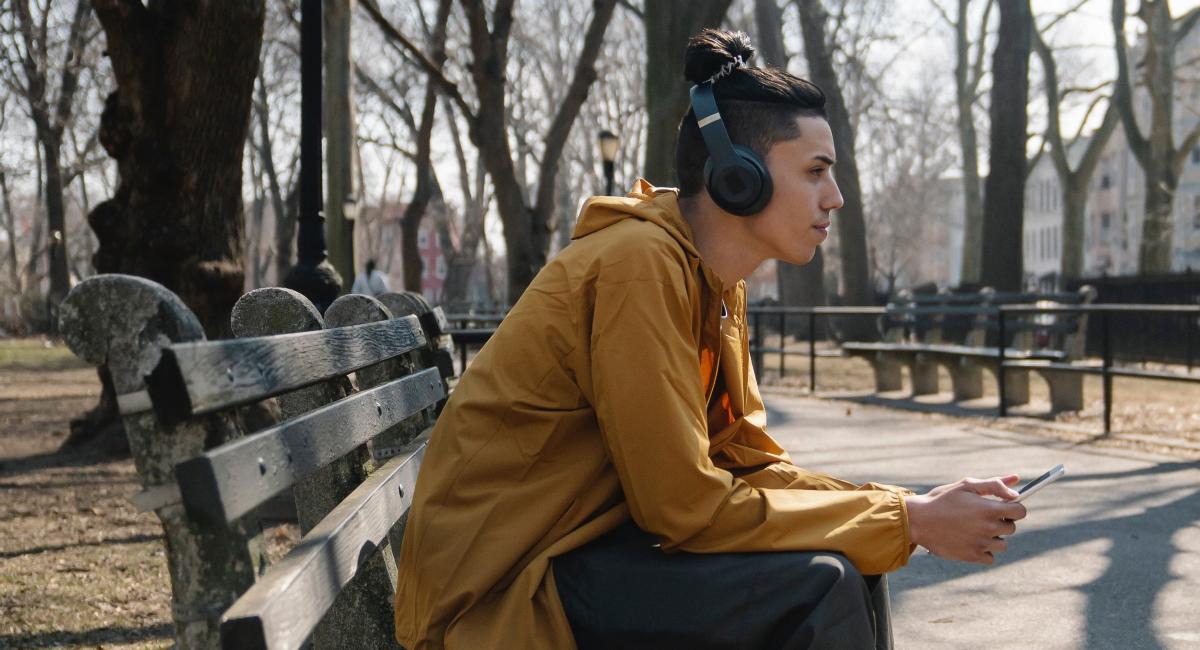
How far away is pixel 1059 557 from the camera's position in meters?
5.34

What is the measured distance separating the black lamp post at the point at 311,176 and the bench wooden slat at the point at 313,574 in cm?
586

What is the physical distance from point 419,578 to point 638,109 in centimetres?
4050

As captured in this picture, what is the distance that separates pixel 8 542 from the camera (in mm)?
6156

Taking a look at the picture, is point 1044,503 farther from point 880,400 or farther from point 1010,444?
point 880,400

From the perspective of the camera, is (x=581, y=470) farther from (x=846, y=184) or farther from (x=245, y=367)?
(x=846, y=184)

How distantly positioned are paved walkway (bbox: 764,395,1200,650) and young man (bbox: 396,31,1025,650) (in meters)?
2.14

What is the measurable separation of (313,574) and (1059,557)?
4277 mm

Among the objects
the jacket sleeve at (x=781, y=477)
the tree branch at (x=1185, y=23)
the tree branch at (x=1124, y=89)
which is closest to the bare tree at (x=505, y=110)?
the jacket sleeve at (x=781, y=477)

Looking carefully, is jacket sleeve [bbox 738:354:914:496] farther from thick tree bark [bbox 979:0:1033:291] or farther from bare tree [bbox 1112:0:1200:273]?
bare tree [bbox 1112:0:1200:273]

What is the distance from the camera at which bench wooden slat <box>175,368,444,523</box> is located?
1.58 meters

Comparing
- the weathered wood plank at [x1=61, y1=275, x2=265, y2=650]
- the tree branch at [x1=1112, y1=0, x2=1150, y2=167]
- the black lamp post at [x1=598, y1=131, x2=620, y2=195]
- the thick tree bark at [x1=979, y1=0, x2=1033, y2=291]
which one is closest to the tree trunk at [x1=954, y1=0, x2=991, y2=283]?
the tree branch at [x1=1112, y1=0, x2=1150, y2=167]

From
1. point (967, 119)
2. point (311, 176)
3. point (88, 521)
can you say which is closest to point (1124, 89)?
point (967, 119)

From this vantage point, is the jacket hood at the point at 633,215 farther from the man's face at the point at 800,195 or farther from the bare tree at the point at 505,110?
the bare tree at the point at 505,110

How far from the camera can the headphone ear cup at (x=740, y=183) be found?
2.38 m
